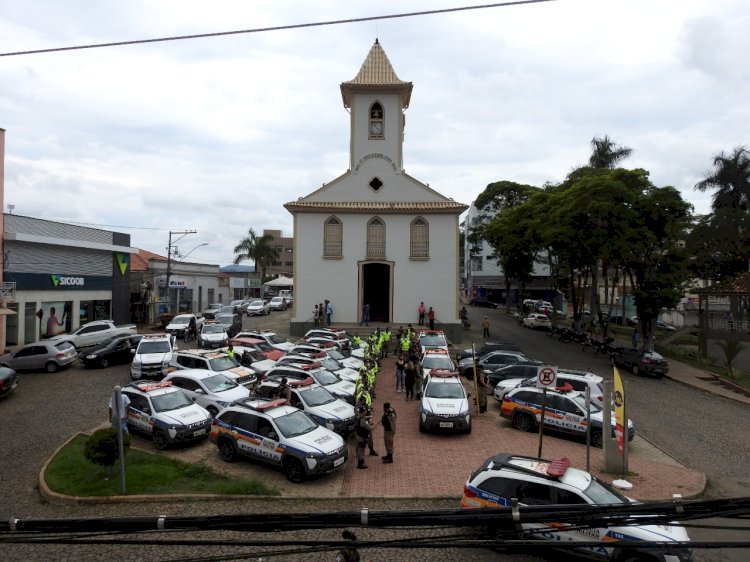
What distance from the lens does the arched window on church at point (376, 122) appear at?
3644cm

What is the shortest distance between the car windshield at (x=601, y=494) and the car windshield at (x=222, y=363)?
43.5 ft

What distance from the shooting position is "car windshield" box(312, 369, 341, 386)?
17453 millimetres

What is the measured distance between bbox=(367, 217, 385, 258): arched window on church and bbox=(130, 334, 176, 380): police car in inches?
605

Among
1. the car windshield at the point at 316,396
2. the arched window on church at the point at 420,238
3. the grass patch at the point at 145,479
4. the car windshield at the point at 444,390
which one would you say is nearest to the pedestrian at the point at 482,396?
the car windshield at the point at 444,390

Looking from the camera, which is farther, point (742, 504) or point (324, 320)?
point (324, 320)

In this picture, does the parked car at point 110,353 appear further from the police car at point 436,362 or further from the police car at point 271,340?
the police car at point 436,362

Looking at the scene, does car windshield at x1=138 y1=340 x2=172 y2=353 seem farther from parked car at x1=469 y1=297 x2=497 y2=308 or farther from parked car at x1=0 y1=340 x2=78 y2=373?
parked car at x1=469 y1=297 x2=497 y2=308

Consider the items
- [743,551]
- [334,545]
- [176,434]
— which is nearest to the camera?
[334,545]

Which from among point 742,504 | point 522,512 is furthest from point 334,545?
point 742,504

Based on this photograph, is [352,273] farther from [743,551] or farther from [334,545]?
[334,545]

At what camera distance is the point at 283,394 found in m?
15.3

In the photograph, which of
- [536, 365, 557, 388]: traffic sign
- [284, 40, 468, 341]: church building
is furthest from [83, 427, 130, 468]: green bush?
[284, 40, 468, 341]: church building

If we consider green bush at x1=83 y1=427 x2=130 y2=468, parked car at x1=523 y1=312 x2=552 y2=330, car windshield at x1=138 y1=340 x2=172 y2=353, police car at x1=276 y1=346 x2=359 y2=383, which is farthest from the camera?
parked car at x1=523 y1=312 x2=552 y2=330

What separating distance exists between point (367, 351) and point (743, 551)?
620 inches
